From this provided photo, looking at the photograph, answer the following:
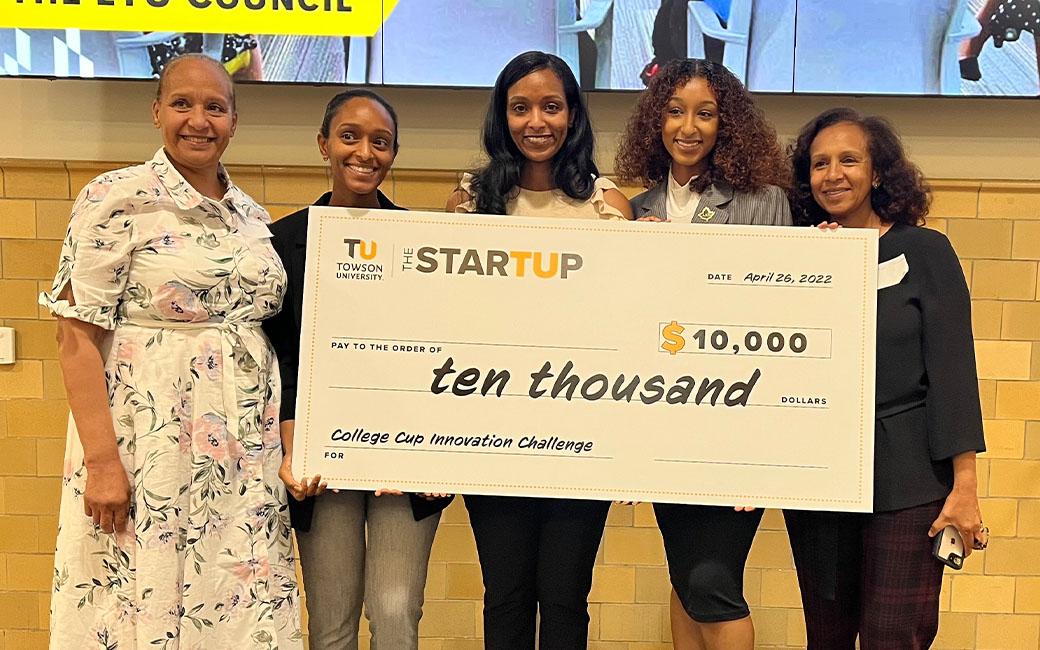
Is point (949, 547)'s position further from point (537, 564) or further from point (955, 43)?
point (955, 43)

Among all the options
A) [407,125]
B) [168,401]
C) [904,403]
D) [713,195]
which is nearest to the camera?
[168,401]

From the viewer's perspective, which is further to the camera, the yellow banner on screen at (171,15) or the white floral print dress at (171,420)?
the yellow banner on screen at (171,15)

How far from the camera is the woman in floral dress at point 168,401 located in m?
1.59

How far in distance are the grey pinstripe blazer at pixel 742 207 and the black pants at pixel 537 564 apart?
2.31ft

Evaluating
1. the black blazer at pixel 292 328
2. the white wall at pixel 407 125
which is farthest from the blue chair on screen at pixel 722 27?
the black blazer at pixel 292 328

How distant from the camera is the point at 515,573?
176 cm

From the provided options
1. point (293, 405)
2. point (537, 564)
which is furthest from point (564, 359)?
point (293, 405)

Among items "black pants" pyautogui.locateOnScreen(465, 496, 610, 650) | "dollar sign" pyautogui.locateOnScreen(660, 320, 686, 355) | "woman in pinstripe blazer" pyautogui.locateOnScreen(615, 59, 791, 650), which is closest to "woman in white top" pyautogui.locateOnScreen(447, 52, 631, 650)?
"black pants" pyautogui.locateOnScreen(465, 496, 610, 650)

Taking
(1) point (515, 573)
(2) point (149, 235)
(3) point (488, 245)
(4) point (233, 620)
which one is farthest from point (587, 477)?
(2) point (149, 235)

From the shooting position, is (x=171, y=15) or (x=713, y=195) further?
(x=171, y=15)

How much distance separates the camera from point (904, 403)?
5.64 feet

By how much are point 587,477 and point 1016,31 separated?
2.12 m

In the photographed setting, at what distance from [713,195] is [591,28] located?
1038 mm

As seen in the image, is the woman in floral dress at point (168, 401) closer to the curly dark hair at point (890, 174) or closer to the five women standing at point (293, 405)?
the five women standing at point (293, 405)
